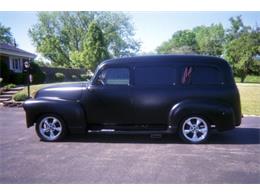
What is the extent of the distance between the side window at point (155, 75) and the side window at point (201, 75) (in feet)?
0.92

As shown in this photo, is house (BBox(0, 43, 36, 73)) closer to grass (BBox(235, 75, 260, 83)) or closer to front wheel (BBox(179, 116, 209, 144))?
front wheel (BBox(179, 116, 209, 144))

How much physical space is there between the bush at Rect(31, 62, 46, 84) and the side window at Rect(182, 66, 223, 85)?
20253mm

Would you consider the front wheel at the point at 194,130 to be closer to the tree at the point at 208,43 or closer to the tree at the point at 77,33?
the tree at the point at 77,33

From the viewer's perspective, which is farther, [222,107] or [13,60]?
[13,60]

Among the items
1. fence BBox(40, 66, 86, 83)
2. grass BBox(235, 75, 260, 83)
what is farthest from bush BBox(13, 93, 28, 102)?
grass BBox(235, 75, 260, 83)

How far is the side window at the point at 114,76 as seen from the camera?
292 inches

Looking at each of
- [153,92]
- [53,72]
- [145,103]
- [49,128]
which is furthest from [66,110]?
[53,72]

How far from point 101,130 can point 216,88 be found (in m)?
2.66

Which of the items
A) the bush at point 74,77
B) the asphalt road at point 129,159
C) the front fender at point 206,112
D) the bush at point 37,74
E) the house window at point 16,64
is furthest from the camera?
the house window at point 16,64

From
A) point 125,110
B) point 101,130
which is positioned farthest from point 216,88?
point 101,130

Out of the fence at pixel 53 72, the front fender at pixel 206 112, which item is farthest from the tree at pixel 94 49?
the front fender at pixel 206 112

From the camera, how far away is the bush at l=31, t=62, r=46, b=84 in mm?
25812
